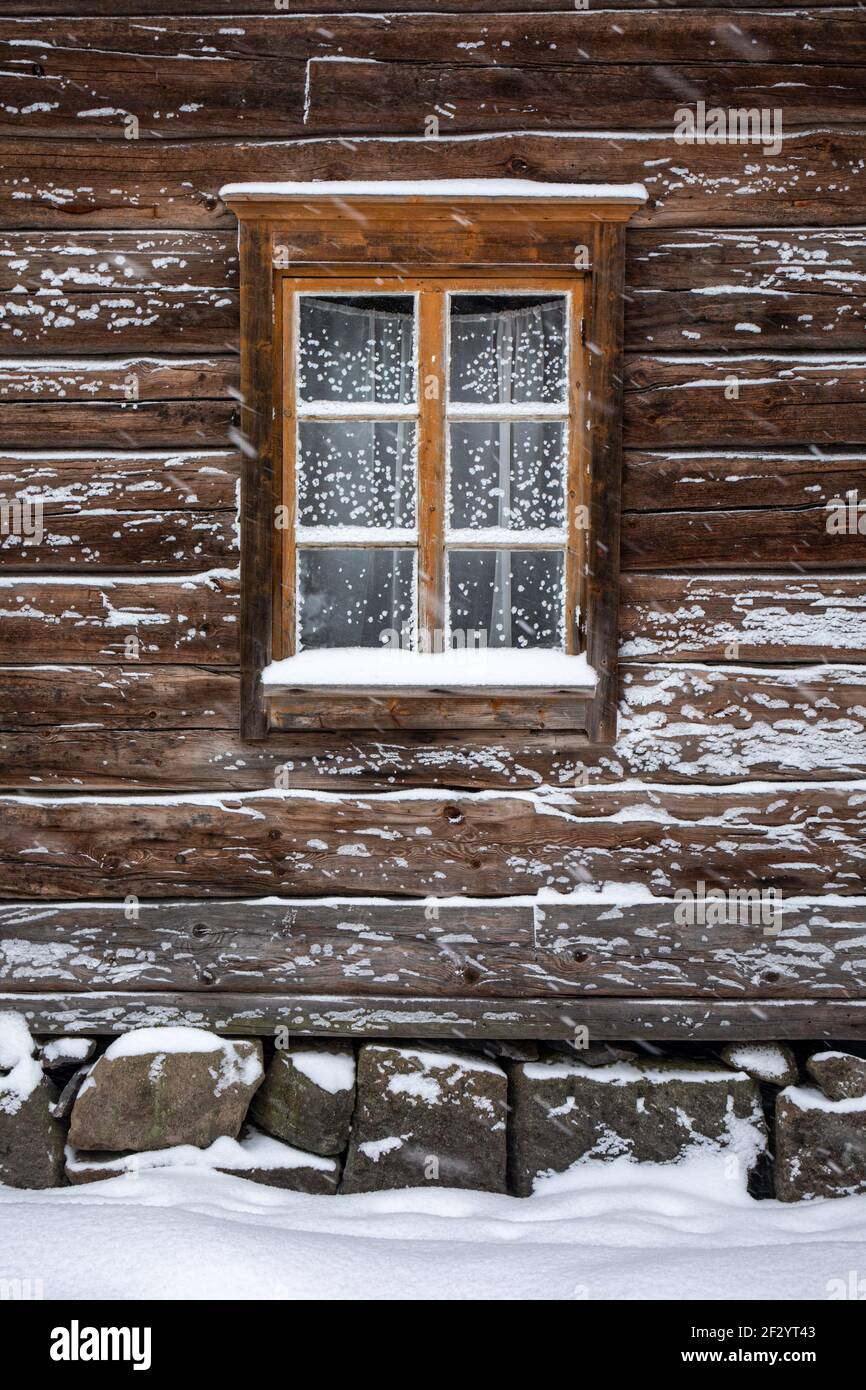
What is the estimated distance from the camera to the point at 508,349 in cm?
311

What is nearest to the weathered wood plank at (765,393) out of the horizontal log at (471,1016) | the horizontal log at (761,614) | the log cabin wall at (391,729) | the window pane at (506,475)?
the log cabin wall at (391,729)

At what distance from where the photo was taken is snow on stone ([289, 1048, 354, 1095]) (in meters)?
2.99

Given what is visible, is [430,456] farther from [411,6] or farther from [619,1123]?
[619,1123]

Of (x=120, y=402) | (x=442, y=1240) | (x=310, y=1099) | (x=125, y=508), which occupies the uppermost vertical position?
(x=120, y=402)

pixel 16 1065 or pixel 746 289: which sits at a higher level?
pixel 746 289

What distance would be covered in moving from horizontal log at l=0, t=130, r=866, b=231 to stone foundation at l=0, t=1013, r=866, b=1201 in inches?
103

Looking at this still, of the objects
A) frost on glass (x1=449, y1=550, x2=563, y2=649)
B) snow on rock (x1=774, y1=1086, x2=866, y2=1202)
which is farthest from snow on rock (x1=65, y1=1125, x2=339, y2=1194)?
frost on glass (x1=449, y1=550, x2=563, y2=649)

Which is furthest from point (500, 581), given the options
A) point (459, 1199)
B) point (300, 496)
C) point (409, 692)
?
point (459, 1199)

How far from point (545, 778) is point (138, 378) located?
180 cm

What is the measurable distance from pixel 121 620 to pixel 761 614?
204 centimetres

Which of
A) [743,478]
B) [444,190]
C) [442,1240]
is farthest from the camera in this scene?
[743,478]

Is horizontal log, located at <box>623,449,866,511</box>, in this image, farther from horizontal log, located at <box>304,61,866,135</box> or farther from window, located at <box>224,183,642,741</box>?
horizontal log, located at <box>304,61,866,135</box>

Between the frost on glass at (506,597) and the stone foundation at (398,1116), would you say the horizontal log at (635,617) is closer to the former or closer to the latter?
the frost on glass at (506,597)

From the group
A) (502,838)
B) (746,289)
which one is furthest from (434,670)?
(746,289)
